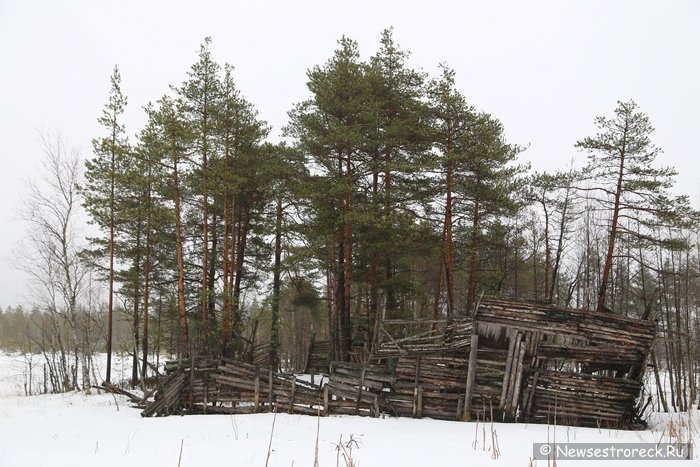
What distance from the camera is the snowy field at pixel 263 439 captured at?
7.53 m

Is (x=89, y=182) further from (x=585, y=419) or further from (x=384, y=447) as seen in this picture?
(x=585, y=419)

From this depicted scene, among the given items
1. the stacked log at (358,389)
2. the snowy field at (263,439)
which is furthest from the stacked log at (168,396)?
the stacked log at (358,389)

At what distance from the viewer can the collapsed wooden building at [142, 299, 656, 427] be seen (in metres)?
12.4

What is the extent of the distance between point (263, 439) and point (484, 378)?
7.05m

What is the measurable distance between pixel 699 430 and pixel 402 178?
12867 millimetres

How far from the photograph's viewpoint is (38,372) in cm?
3831

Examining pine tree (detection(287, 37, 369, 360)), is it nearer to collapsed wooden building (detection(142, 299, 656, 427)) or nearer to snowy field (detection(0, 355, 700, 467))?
collapsed wooden building (detection(142, 299, 656, 427))

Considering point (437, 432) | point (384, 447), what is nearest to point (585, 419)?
point (437, 432)

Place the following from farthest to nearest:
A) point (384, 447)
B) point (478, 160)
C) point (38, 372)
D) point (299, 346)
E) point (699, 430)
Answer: point (38, 372)
point (299, 346)
point (478, 160)
point (699, 430)
point (384, 447)

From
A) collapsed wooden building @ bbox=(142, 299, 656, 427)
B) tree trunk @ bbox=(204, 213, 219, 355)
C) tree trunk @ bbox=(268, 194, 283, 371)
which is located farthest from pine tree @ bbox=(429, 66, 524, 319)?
tree trunk @ bbox=(204, 213, 219, 355)

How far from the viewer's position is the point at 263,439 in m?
9.87

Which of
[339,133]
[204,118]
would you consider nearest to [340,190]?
[339,133]

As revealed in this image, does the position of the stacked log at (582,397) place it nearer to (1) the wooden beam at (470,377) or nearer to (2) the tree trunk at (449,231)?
(1) the wooden beam at (470,377)

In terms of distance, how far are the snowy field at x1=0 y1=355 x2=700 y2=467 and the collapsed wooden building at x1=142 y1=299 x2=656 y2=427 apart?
834 millimetres
